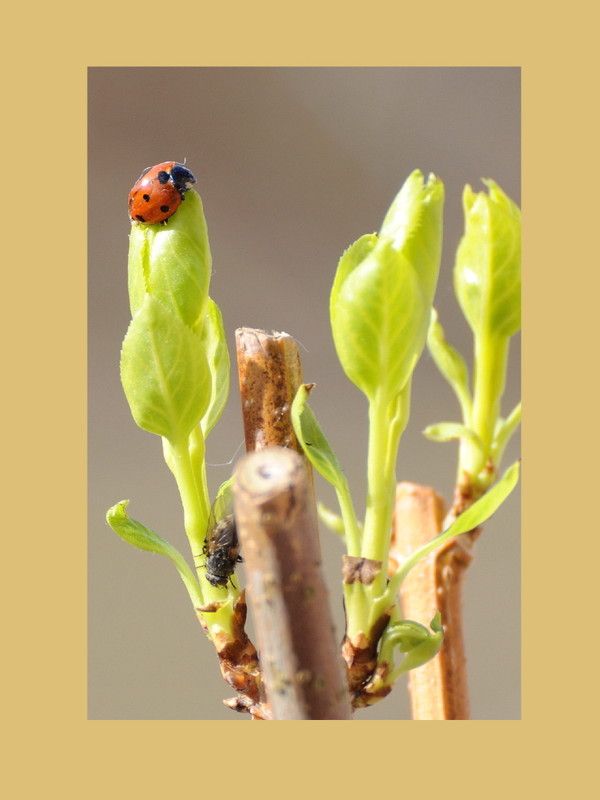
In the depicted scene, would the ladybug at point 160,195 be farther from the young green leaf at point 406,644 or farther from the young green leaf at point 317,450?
the young green leaf at point 406,644

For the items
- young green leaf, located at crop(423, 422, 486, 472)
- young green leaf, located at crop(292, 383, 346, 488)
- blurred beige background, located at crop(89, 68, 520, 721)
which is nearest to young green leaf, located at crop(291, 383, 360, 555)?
young green leaf, located at crop(292, 383, 346, 488)

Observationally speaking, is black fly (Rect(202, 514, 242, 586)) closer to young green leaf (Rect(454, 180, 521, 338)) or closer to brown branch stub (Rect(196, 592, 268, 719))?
brown branch stub (Rect(196, 592, 268, 719))

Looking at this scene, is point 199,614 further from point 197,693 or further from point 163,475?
point 197,693

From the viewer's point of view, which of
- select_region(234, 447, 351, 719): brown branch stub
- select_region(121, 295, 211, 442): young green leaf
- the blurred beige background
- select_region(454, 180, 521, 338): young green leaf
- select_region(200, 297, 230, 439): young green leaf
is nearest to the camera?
select_region(234, 447, 351, 719): brown branch stub

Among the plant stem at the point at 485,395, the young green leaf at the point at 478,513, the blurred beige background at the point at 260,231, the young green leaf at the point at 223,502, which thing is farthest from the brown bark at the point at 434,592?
the blurred beige background at the point at 260,231

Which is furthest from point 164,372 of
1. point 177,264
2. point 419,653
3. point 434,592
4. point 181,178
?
point 434,592
